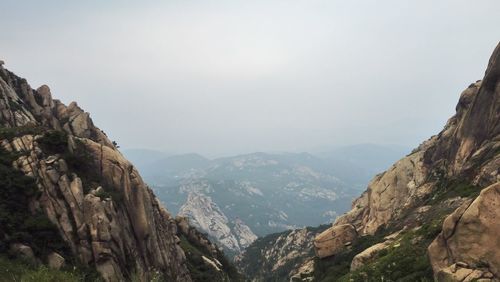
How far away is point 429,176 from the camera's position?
8112cm

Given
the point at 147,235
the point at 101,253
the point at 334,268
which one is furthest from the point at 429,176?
the point at 101,253

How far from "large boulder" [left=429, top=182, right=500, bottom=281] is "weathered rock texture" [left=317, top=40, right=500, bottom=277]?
0.24 ft

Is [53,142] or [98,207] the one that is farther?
[53,142]

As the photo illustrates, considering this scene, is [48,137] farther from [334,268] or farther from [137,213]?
[334,268]

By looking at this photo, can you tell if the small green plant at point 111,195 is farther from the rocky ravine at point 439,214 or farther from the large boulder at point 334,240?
the large boulder at point 334,240

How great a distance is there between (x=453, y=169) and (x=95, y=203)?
56.6m

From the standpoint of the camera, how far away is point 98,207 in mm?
49031

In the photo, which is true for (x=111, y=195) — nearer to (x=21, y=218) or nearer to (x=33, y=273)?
(x=21, y=218)

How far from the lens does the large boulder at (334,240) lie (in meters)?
81.8

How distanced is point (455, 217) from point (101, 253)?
3659 cm

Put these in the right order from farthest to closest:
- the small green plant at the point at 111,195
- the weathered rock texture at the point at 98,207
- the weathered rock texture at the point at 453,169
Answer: the weathered rock texture at the point at 453,169 → the small green plant at the point at 111,195 → the weathered rock texture at the point at 98,207

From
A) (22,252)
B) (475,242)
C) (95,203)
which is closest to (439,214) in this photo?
(475,242)

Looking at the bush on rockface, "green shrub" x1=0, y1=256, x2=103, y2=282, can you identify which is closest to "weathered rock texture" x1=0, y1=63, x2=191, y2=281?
the bush on rockface

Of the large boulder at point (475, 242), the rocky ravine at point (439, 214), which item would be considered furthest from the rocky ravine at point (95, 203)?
the large boulder at point (475, 242)
